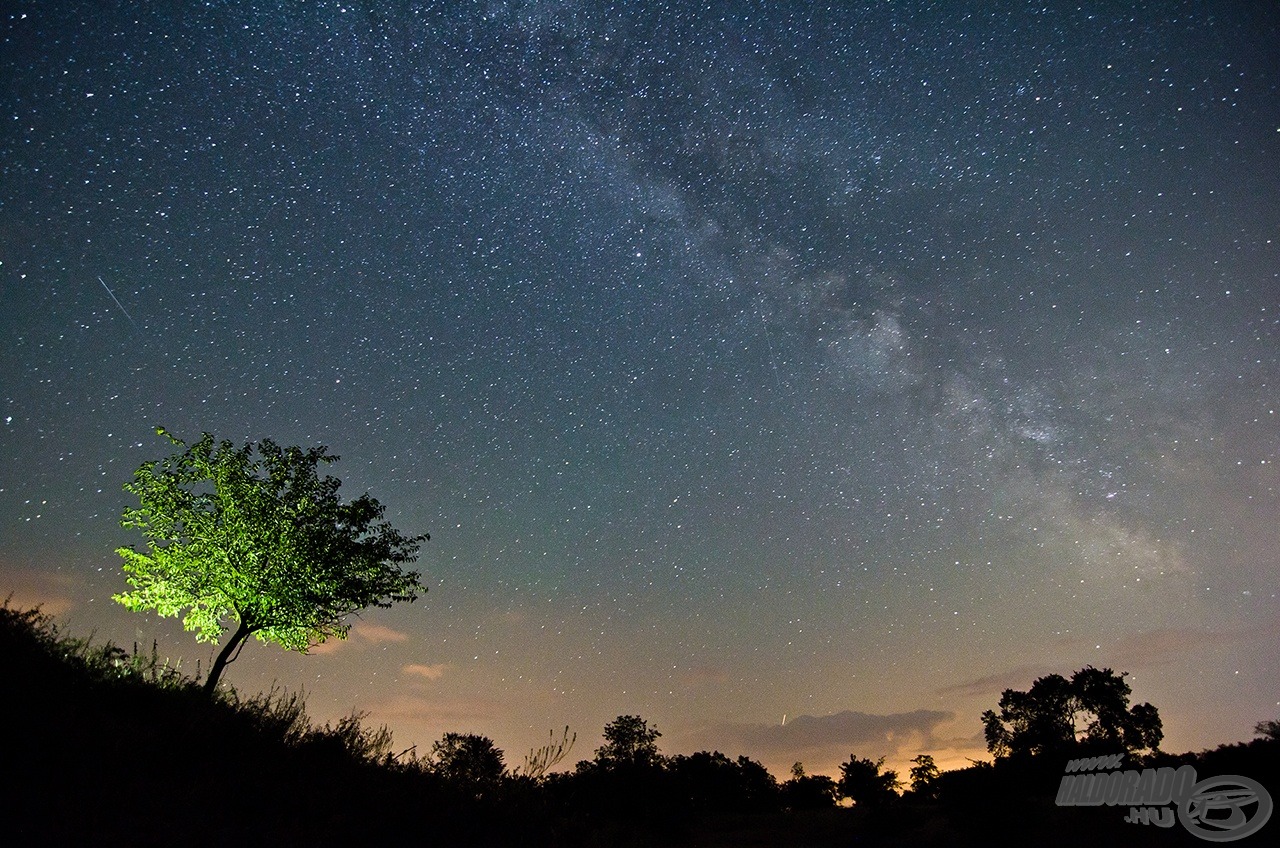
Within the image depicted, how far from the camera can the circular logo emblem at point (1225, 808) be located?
16312 mm

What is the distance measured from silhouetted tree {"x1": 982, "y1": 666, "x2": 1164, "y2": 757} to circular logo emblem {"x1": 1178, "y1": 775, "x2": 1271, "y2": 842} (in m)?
32.3

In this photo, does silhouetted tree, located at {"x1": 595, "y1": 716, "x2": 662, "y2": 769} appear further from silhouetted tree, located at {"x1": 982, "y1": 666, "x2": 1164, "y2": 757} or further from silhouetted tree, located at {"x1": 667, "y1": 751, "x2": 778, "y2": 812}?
silhouetted tree, located at {"x1": 982, "y1": 666, "x2": 1164, "y2": 757}

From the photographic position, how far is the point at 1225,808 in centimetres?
1736

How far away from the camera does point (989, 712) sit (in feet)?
177

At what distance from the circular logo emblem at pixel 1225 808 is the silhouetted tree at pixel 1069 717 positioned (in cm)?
3229

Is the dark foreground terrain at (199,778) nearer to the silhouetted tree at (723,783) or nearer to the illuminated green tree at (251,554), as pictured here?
the illuminated green tree at (251,554)

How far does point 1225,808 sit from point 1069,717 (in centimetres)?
4005

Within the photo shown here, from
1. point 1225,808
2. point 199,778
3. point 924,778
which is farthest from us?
point 924,778

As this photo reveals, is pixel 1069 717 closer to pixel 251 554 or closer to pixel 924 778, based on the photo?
pixel 924 778

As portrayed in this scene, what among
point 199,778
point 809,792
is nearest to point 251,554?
point 199,778

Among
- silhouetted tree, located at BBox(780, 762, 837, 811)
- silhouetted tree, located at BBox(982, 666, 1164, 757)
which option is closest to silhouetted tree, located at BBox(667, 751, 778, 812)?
silhouetted tree, located at BBox(780, 762, 837, 811)

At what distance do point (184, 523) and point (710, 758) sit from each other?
4313cm

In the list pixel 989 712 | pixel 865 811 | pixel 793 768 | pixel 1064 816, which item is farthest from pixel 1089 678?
pixel 1064 816

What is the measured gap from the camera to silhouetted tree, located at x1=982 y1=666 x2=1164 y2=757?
155 ft
